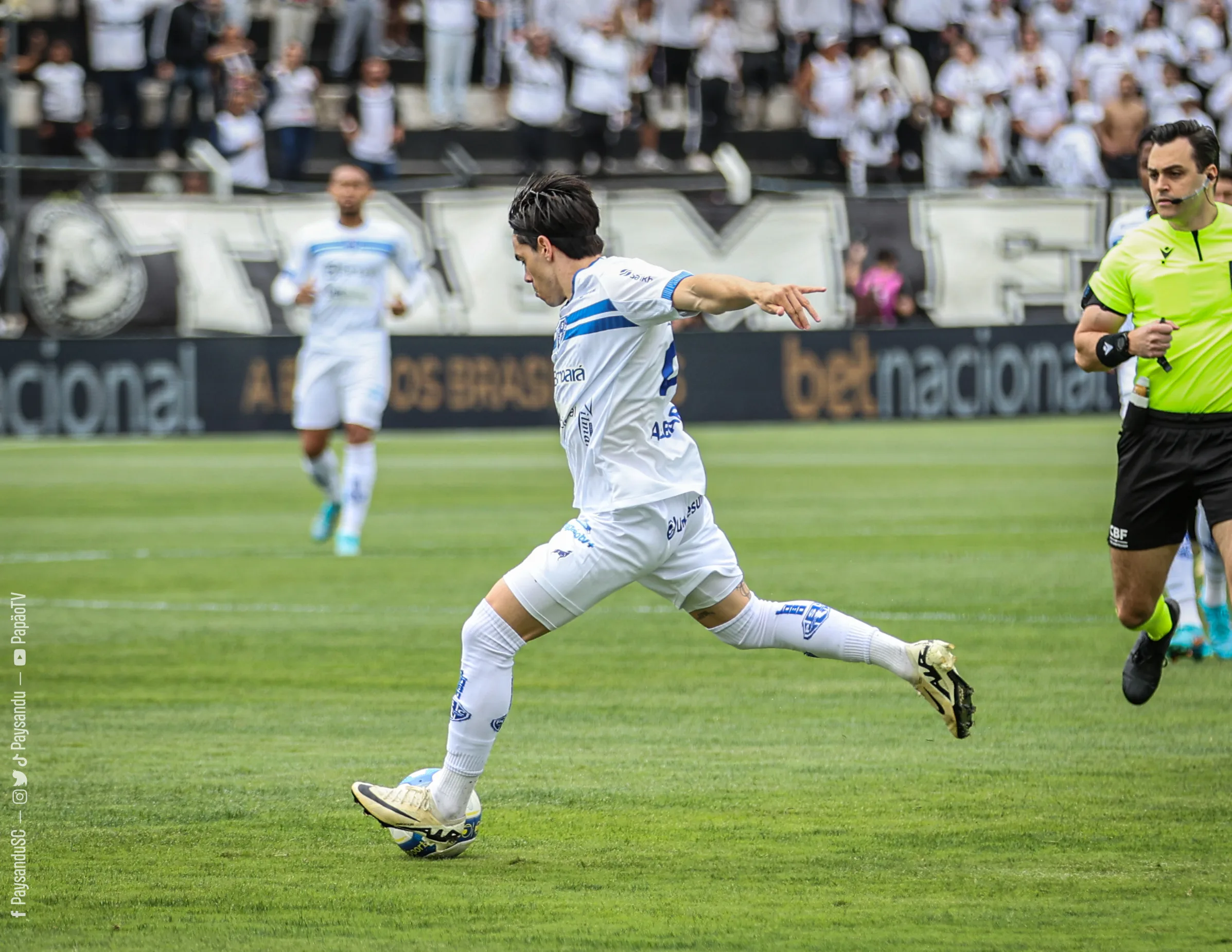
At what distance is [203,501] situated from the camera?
19.3 m

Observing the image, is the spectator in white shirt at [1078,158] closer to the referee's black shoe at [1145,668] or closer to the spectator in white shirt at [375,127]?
the spectator in white shirt at [375,127]

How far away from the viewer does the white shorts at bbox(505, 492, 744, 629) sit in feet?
20.5

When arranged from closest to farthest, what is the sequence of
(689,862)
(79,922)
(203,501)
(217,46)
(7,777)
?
(79,922), (689,862), (7,777), (203,501), (217,46)

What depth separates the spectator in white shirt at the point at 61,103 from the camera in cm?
2803

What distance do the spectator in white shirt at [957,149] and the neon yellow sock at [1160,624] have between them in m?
23.8

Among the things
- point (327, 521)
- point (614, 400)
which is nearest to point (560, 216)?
point (614, 400)

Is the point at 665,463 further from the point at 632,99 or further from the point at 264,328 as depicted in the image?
the point at 632,99

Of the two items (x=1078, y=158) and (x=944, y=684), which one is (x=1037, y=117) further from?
(x=944, y=684)

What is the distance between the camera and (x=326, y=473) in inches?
620

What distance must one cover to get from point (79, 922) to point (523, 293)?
74.7 ft

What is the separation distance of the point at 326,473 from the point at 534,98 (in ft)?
49.0

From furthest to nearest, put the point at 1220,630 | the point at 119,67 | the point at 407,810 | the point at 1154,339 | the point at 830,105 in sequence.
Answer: the point at 830,105, the point at 119,67, the point at 1220,630, the point at 1154,339, the point at 407,810

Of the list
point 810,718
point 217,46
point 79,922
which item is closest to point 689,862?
point 79,922

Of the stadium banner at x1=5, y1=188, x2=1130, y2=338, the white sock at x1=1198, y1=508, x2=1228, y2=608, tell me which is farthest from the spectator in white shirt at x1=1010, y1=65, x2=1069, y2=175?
the white sock at x1=1198, y1=508, x2=1228, y2=608
